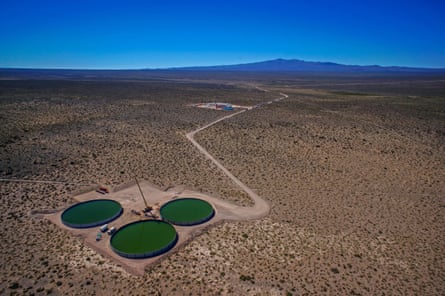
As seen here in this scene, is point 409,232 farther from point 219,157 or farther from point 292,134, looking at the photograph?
point 292,134

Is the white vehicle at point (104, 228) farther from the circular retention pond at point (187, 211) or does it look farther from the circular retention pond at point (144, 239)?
the circular retention pond at point (187, 211)

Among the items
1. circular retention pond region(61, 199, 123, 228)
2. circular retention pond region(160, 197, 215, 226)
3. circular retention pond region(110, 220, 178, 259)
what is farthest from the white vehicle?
circular retention pond region(160, 197, 215, 226)

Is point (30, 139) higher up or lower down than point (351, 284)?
higher up

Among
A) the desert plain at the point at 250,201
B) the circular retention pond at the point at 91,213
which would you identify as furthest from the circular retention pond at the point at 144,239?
the circular retention pond at the point at 91,213

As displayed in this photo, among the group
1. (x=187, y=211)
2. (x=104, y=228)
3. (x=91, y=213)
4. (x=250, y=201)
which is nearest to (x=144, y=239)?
(x=104, y=228)

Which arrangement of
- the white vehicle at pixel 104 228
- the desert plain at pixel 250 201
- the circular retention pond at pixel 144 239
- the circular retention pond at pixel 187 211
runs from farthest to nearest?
the circular retention pond at pixel 187 211 → the white vehicle at pixel 104 228 → the circular retention pond at pixel 144 239 → the desert plain at pixel 250 201

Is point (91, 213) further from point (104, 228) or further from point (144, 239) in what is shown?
point (144, 239)

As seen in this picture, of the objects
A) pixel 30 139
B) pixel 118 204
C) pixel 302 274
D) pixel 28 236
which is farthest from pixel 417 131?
pixel 30 139
